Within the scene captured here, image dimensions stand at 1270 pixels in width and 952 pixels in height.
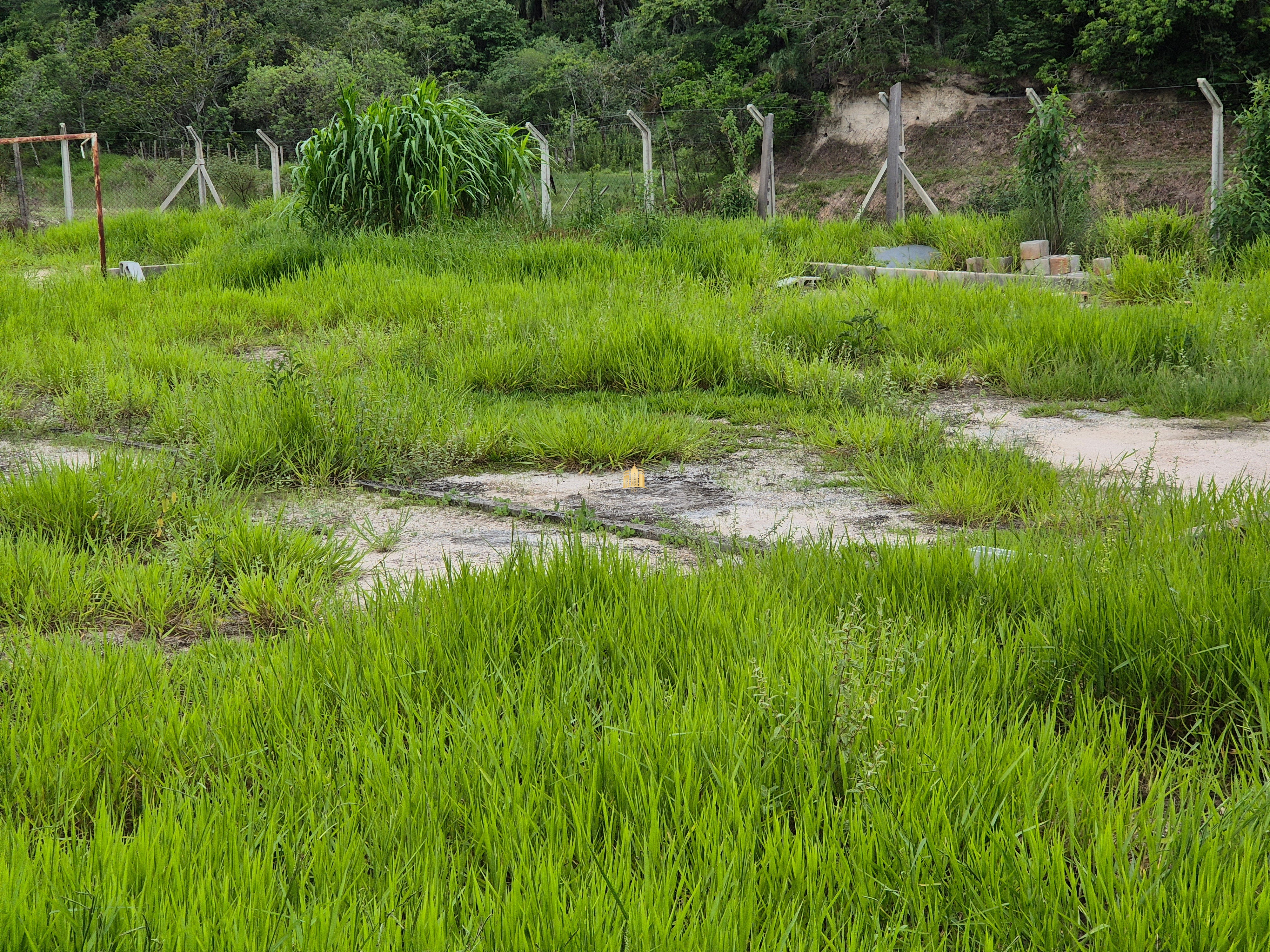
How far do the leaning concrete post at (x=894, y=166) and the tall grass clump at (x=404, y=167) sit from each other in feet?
16.2

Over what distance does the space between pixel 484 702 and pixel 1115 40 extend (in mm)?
26453

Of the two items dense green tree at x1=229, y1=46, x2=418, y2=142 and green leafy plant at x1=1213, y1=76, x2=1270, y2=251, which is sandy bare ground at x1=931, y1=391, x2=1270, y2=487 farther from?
dense green tree at x1=229, y1=46, x2=418, y2=142

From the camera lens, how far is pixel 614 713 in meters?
2.10

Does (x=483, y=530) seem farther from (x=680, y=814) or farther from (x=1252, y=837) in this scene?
(x=1252, y=837)

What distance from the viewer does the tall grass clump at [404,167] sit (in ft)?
31.6

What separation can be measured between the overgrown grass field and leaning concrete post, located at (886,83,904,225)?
8.78 metres

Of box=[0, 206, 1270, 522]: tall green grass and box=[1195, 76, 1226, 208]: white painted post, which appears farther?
box=[1195, 76, 1226, 208]: white painted post

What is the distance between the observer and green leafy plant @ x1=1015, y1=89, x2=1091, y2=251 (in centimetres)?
937

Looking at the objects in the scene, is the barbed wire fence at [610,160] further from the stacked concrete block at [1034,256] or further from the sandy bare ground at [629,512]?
the sandy bare ground at [629,512]

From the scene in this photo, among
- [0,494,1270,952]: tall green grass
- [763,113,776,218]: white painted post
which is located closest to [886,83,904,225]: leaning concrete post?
[763,113,776,218]: white painted post

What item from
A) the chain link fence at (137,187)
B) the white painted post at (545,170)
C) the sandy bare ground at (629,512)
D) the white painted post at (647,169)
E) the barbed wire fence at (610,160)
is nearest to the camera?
the sandy bare ground at (629,512)

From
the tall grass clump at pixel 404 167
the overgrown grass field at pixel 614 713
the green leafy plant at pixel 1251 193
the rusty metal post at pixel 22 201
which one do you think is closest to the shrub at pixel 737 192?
the tall grass clump at pixel 404 167

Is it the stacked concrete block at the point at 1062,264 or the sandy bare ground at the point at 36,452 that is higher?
the stacked concrete block at the point at 1062,264

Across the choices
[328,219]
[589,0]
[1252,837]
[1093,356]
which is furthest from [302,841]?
[589,0]
